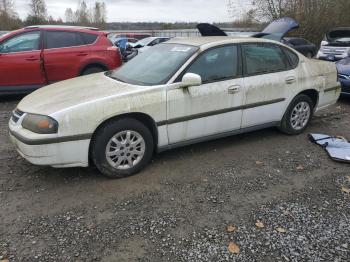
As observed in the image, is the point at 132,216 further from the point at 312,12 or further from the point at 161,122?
the point at 312,12

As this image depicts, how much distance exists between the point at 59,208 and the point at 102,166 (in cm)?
68

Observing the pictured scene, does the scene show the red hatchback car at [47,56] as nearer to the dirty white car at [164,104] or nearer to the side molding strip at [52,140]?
the dirty white car at [164,104]

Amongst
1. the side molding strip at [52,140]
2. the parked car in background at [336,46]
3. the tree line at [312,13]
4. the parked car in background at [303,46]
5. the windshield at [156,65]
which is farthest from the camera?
the tree line at [312,13]

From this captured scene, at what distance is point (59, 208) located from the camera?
349 cm

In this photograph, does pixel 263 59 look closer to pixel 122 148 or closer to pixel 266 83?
pixel 266 83

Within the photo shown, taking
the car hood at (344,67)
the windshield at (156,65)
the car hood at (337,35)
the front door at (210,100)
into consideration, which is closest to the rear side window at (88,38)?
the windshield at (156,65)

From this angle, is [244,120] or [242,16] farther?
[242,16]

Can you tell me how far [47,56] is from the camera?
25.6ft

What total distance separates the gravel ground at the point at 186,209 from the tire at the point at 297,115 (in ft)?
2.15

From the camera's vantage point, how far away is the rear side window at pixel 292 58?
5316 millimetres

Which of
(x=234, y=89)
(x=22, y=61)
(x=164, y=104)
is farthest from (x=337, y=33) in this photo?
(x=164, y=104)

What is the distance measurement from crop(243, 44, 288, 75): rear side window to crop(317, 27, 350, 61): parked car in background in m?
9.91

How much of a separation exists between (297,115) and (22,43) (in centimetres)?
606

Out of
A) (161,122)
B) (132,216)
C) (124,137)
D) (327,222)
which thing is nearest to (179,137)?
(161,122)
